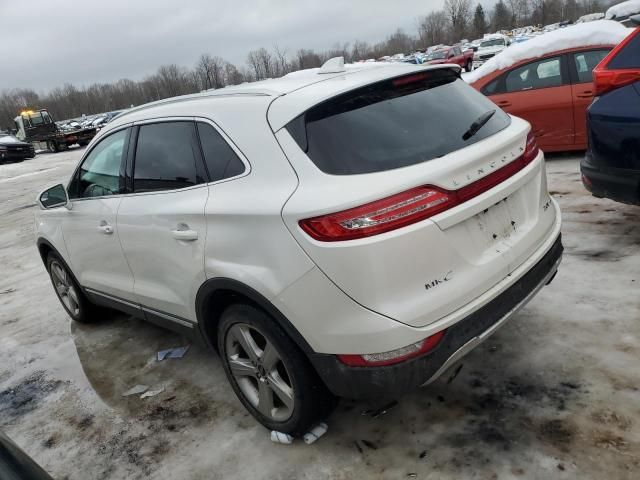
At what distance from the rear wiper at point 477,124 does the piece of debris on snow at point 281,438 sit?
1.78 meters

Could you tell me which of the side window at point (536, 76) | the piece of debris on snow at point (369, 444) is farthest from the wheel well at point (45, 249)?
the side window at point (536, 76)

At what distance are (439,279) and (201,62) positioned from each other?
96.6m

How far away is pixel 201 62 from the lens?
91812 millimetres

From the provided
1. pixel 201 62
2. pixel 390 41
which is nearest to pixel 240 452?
pixel 201 62

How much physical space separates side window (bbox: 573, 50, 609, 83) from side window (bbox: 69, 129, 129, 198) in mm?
6148

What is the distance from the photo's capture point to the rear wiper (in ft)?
8.73

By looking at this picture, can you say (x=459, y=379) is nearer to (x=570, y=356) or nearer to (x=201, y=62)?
(x=570, y=356)

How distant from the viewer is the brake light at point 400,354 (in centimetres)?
227

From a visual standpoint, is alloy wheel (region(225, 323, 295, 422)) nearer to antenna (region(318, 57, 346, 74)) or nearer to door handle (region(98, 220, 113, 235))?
door handle (region(98, 220, 113, 235))

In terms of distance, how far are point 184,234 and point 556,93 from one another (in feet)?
20.5

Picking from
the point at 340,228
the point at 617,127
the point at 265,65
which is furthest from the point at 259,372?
the point at 265,65

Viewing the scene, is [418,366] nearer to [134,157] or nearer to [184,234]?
[184,234]

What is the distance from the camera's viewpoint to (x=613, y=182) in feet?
13.6

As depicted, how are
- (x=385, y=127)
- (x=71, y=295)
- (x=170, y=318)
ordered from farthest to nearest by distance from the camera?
(x=71, y=295) → (x=170, y=318) → (x=385, y=127)
